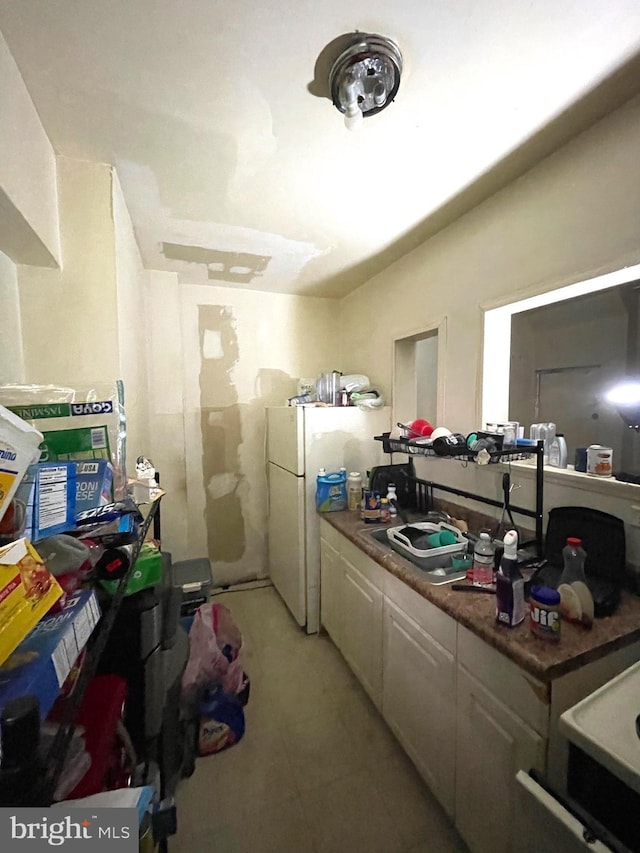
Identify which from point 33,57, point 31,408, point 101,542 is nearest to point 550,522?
point 101,542

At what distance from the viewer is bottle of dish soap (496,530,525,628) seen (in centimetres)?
94

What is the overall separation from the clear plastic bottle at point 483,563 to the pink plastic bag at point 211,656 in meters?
1.18

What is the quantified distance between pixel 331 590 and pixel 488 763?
3.55 feet

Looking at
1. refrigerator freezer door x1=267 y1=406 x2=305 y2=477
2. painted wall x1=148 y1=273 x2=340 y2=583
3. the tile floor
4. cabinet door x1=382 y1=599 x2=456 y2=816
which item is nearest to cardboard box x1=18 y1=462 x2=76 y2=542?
cabinet door x1=382 y1=599 x2=456 y2=816

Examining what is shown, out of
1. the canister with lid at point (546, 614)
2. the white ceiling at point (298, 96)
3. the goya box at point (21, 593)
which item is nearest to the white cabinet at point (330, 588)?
the canister with lid at point (546, 614)

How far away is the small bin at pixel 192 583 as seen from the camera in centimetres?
177

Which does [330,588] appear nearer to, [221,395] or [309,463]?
[309,463]

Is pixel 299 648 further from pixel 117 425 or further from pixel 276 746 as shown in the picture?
pixel 117 425

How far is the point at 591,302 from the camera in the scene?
2229 mm

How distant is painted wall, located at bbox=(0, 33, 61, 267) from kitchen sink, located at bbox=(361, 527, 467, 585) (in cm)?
166

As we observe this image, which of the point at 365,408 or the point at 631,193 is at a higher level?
the point at 631,193

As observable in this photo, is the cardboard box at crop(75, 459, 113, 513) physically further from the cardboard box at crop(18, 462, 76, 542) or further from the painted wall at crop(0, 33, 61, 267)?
the painted wall at crop(0, 33, 61, 267)

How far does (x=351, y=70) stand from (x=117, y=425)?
3.73 ft

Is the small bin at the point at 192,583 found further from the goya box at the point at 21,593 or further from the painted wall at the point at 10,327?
the goya box at the point at 21,593
